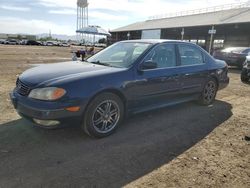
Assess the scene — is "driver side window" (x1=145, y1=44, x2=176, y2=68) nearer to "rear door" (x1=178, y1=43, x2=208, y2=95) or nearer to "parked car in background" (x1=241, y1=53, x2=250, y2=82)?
"rear door" (x1=178, y1=43, x2=208, y2=95)

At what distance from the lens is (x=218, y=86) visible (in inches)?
254

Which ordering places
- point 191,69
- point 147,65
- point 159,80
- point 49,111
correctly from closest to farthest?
point 49,111
point 147,65
point 159,80
point 191,69

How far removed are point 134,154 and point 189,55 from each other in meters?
2.96

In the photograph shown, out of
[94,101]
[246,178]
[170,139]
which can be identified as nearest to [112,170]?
[94,101]

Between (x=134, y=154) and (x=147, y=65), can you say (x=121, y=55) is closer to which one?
(x=147, y=65)

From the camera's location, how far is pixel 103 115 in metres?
4.03

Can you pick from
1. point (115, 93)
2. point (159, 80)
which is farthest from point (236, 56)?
point (115, 93)

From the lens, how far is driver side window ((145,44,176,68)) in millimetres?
4721

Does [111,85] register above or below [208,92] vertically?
above

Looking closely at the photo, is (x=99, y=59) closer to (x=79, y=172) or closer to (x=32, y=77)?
(x=32, y=77)

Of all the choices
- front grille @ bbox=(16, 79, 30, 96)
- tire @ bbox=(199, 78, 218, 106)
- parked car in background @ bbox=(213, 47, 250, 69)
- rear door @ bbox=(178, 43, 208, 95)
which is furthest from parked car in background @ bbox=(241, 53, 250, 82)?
front grille @ bbox=(16, 79, 30, 96)

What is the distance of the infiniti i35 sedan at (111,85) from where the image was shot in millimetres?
3566

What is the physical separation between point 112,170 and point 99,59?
2526 millimetres

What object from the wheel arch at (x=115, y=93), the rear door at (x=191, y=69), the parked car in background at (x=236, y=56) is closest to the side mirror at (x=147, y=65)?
the wheel arch at (x=115, y=93)
